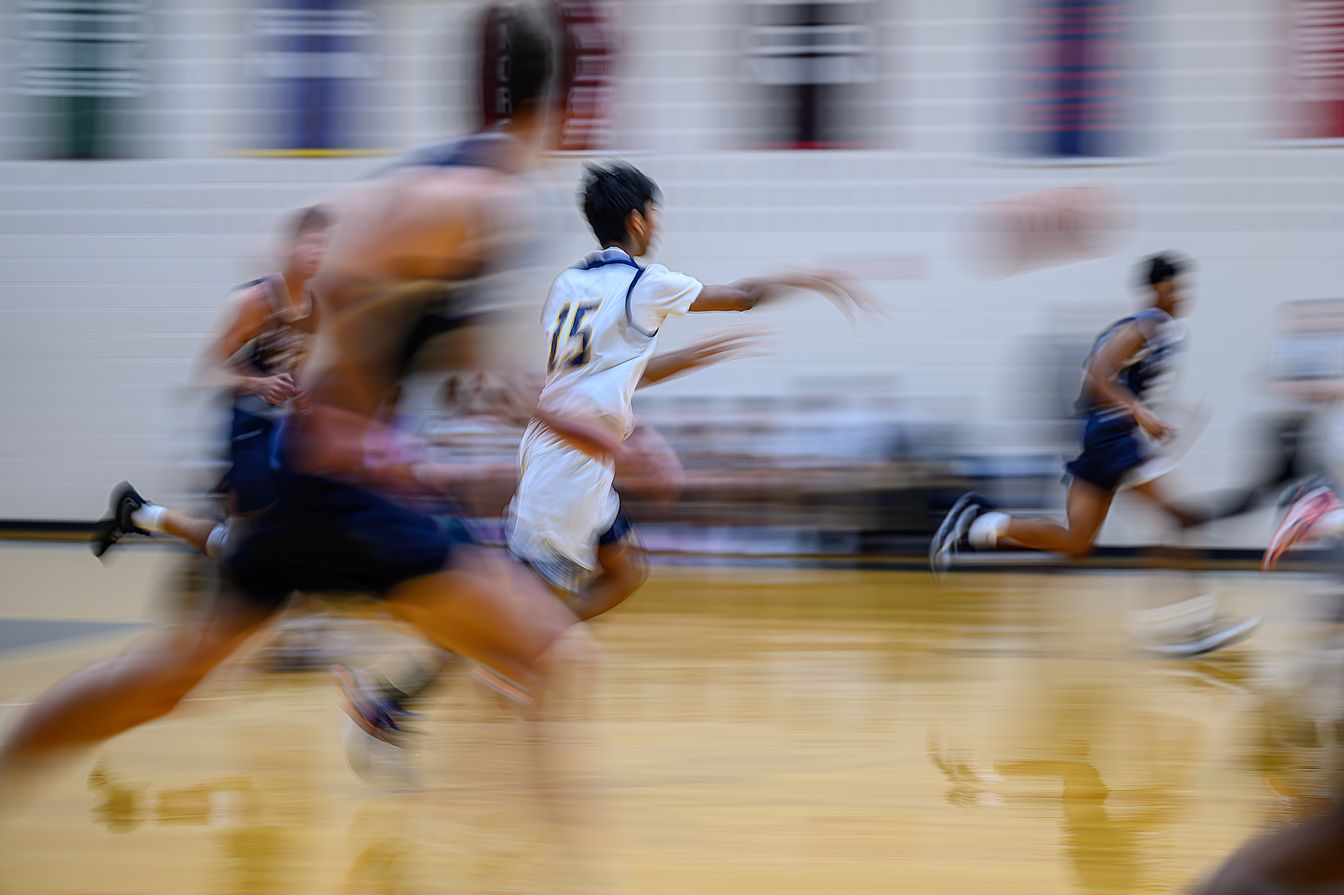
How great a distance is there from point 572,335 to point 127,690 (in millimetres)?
1845

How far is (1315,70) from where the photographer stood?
410 inches

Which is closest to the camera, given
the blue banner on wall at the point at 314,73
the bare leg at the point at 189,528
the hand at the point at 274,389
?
the hand at the point at 274,389

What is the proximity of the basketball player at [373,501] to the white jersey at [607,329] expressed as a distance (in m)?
1.35

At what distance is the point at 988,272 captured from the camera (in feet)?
35.9

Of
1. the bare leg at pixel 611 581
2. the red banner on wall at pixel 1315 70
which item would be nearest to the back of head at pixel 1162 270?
the bare leg at pixel 611 581

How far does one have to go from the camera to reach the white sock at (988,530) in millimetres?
7434

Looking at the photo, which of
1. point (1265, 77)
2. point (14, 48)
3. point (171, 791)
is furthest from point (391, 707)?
point (14, 48)

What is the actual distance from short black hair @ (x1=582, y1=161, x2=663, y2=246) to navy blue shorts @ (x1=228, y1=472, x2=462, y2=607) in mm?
1718

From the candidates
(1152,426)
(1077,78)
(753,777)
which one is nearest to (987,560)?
(1077,78)

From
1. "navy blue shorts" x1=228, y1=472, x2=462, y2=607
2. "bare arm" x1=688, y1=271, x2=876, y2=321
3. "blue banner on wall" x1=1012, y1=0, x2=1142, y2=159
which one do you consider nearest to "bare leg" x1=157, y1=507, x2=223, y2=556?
"bare arm" x1=688, y1=271, x2=876, y2=321

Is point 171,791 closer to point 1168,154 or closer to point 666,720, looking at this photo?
point 666,720

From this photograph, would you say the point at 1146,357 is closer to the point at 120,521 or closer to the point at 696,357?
the point at 696,357

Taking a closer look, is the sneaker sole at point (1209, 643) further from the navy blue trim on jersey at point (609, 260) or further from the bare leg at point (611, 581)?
the navy blue trim on jersey at point (609, 260)

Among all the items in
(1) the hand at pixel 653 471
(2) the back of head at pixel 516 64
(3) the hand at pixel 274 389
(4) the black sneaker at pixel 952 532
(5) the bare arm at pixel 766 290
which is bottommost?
(4) the black sneaker at pixel 952 532
